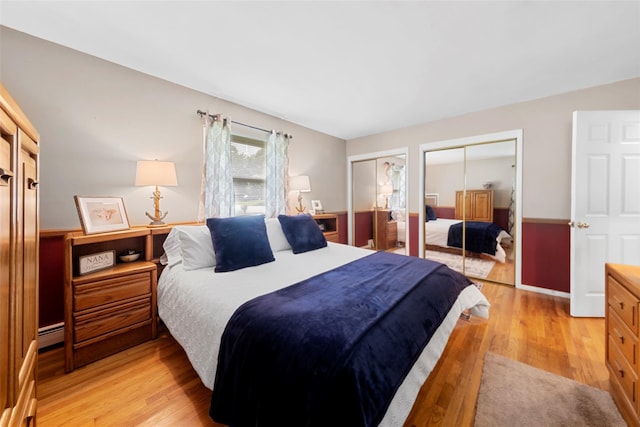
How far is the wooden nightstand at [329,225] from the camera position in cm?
387

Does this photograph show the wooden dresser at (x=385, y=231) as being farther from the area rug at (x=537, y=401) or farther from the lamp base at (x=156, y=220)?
the lamp base at (x=156, y=220)

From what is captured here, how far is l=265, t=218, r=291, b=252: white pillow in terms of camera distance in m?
2.64

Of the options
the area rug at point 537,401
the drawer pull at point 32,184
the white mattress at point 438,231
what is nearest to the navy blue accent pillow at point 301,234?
the area rug at point 537,401

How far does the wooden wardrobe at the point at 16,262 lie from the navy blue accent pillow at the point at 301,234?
6.11 feet

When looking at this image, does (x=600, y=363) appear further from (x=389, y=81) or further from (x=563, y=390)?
(x=389, y=81)

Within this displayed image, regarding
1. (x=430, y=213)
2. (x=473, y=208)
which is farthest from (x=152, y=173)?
(x=473, y=208)

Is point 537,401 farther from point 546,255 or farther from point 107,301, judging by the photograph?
point 107,301

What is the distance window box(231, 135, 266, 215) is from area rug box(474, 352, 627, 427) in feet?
9.59

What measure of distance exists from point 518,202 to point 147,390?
13.6 ft

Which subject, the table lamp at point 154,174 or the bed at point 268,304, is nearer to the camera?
the bed at point 268,304

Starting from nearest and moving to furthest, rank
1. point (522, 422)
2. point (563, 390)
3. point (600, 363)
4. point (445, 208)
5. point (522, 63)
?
point (522, 422) < point (563, 390) < point (600, 363) < point (522, 63) < point (445, 208)

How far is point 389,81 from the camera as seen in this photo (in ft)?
8.12

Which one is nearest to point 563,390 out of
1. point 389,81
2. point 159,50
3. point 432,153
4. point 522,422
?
point 522,422

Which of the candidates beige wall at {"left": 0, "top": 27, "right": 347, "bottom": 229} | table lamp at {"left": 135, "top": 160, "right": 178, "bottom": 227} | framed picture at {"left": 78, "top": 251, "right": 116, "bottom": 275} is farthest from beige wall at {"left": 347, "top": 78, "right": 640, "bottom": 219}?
framed picture at {"left": 78, "top": 251, "right": 116, "bottom": 275}
